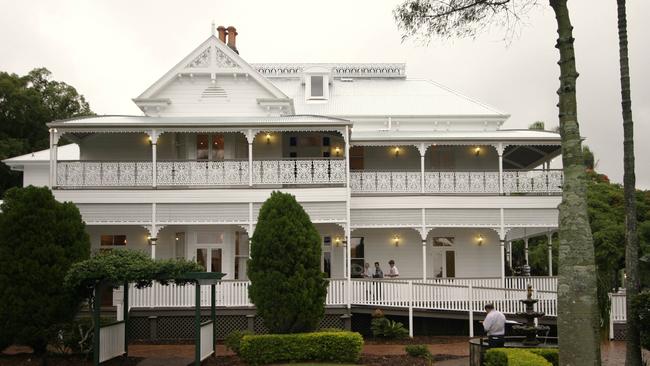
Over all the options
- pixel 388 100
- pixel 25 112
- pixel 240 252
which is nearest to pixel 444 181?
pixel 240 252

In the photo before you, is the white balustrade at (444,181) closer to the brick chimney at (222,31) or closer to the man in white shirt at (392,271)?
the man in white shirt at (392,271)

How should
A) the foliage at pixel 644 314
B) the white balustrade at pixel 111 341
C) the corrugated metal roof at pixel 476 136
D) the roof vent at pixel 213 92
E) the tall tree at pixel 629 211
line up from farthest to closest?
the roof vent at pixel 213 92 → the corrugated metal roof at pixel 476 136 → the white balustrade at pixel 111 341 → the tall tree at pixel 629 211 → the foliage at pixel 644 314

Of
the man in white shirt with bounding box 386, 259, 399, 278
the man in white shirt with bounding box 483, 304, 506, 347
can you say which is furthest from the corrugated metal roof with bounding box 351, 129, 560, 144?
the man in white shirt with bounding box 483, 304, 506, 347

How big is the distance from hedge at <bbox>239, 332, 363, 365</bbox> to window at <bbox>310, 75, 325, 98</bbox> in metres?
18.5

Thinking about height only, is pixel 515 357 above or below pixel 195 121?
below

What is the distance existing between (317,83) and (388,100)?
356cm

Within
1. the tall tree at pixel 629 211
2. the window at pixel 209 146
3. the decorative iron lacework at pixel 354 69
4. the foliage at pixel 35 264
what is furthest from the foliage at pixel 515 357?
the decorative iron lacework at pixel 354 69

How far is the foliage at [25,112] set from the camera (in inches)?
1764

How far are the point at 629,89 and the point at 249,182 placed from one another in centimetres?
1370

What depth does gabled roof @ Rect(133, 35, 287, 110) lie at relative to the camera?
1122 inches

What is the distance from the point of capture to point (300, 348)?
64.7ft

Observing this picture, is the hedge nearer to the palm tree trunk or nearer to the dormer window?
the palm tree trunk

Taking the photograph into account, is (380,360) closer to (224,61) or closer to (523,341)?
(523,341)

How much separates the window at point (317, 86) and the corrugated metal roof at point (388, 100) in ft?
1.58
